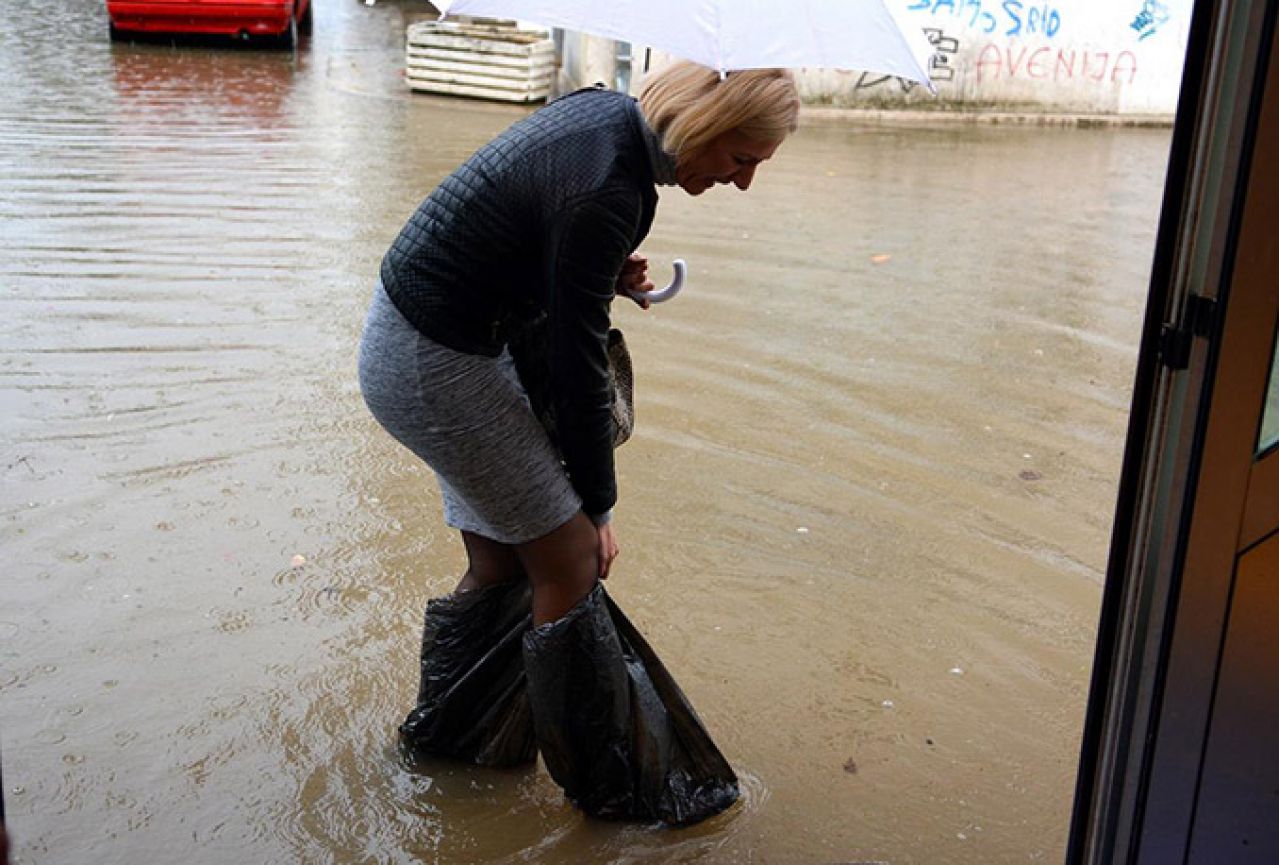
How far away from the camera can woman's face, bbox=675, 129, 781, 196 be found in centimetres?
264

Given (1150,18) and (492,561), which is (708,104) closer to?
(492,561)

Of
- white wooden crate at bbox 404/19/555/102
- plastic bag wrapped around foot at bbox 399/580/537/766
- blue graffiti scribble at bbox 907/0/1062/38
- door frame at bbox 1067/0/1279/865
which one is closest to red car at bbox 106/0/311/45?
white wooden crate at bbox 404/19/555/102

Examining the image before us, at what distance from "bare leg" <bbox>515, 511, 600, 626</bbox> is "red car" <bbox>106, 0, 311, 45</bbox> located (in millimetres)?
15552

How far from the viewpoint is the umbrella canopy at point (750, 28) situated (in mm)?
2525

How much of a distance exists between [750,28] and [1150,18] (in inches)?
512

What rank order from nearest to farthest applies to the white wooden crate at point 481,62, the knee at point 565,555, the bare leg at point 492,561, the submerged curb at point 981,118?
the knee at point 565,555 → the bare leg at point 492,561 → the submerged curb at point 981,118 → the white wooden crate at point 481,62

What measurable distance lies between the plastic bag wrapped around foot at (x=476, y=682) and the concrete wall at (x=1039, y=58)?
1148 centimetres

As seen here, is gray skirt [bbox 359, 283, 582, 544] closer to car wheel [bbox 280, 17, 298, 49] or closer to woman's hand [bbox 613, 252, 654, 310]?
woman's hand [bbox 613, 252, 654, 310]

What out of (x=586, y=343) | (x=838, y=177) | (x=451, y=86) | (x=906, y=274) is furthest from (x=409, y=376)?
(x=451, y=86)

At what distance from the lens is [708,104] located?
257 centimetres

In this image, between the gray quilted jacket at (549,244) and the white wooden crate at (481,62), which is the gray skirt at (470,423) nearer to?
the gray quilted jacket at (549,244)

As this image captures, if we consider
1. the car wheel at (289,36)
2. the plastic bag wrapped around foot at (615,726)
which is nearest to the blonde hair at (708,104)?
the plastic bag wrapped around foot at (615,726)

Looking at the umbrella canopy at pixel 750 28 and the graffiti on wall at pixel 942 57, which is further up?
the umbrella canopy at pixel 750 28

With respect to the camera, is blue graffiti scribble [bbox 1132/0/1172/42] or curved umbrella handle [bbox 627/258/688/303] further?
blue graffiti scribble [bbox 1132/0/1172/42]
